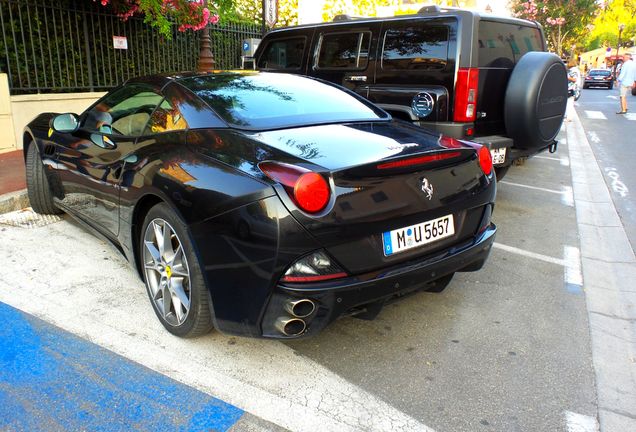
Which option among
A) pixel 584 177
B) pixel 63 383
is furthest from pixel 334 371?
pixel 584 177

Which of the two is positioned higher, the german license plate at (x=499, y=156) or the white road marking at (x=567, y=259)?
the german license plate at (x=499, y=156)

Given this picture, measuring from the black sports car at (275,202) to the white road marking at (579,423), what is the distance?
0.88m

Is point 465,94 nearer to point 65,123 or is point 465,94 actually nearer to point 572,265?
point 572,265

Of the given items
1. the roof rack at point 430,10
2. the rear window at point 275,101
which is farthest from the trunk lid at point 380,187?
the roof rack at point 430,10

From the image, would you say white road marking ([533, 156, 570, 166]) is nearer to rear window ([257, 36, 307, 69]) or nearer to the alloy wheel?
rear window ([257, 36, 307, 69])

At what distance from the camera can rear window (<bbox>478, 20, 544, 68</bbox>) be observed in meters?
5.36

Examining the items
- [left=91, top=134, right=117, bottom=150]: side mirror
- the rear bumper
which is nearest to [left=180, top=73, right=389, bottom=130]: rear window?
[left=91, top=134, right=117, bottom=150]: side mirror

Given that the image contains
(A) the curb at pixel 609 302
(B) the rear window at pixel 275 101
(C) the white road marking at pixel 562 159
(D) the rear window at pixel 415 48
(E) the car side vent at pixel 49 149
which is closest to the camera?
(A) the curb at pixel 609 302

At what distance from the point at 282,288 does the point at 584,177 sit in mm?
7075

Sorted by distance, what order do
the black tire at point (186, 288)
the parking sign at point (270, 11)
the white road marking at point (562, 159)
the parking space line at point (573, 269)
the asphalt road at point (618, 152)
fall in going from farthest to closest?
the parking sign at point (270, 11), the white road marking at point (562, 159), the asphalt road at point (618, 152), the parking space line at point (573, 269), the black tire at point (186, 288)

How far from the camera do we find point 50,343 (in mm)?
2859

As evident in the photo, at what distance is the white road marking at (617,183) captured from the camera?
6930 mm

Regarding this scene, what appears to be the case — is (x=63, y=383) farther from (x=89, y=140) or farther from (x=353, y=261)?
(x=89, y=140)

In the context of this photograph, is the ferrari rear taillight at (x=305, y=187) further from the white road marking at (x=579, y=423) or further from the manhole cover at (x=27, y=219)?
the manhole cover at (x=27, y=219)
